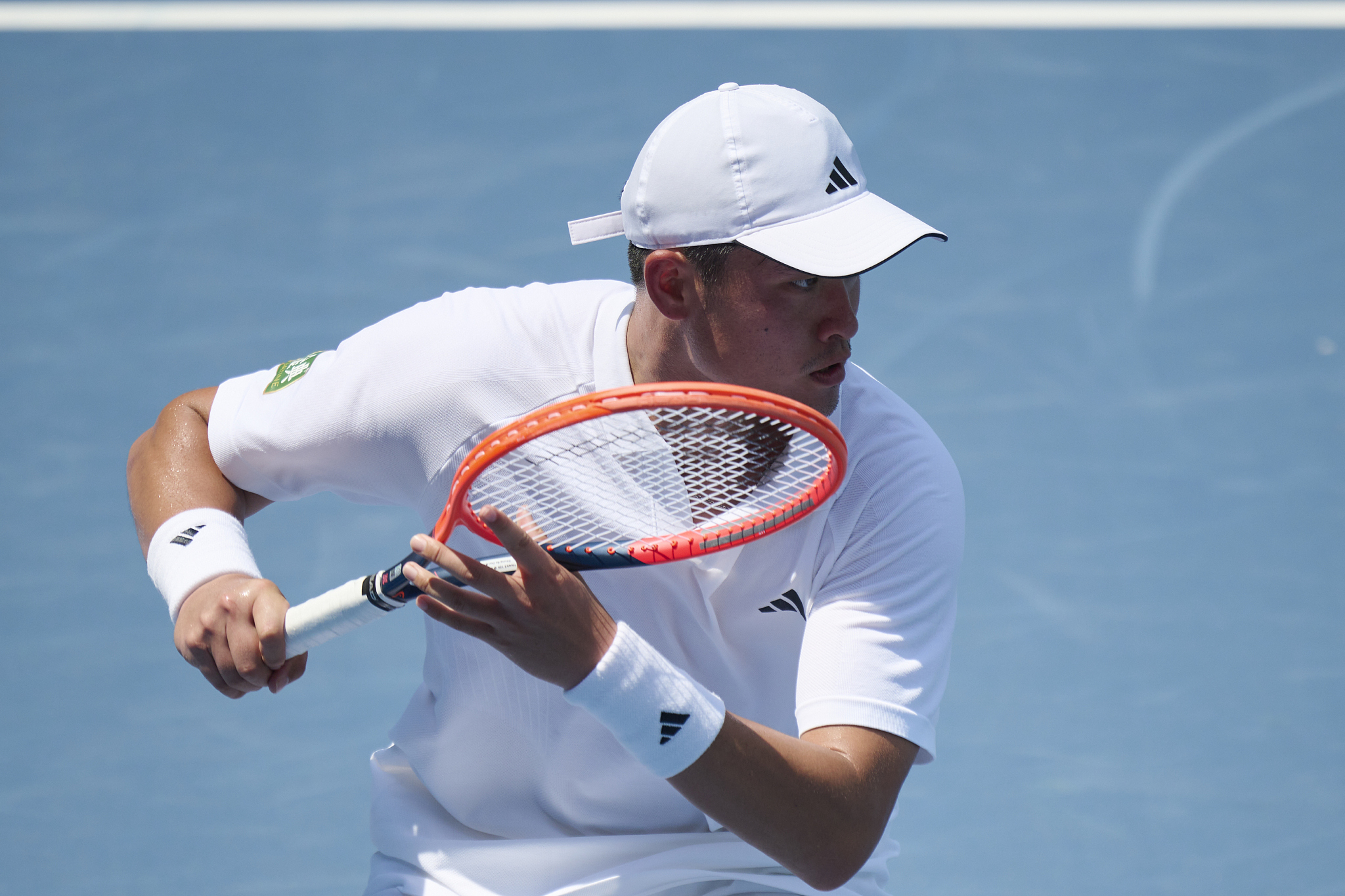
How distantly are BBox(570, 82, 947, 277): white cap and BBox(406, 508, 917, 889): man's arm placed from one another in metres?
0.64

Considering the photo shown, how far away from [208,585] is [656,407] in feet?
2.61

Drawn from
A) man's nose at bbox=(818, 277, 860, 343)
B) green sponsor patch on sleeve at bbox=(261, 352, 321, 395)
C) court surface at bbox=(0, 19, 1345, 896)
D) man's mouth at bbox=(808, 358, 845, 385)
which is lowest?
court surface at bbox=(0, 19, 1345, 896)

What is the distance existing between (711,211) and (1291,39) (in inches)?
187

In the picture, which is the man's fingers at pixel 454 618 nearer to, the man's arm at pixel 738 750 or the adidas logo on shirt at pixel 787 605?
the man's arm at pixel 738 750

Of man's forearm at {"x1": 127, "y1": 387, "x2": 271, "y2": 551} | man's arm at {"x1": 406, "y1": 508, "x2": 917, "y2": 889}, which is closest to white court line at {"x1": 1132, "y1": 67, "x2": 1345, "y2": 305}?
man's arm at {"x1": 406, "y1": 508, "x2": 917, "y2": 889}

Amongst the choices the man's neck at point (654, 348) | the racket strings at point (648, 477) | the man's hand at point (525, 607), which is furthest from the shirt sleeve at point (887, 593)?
the man's hand at point (525, 607)

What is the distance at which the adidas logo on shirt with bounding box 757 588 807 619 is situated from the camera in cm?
238

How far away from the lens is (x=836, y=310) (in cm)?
224

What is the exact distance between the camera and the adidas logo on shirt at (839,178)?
2305mm

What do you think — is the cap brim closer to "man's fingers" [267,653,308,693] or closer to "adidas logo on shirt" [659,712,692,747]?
"adidas logo on shirt" [659,712,692,747]

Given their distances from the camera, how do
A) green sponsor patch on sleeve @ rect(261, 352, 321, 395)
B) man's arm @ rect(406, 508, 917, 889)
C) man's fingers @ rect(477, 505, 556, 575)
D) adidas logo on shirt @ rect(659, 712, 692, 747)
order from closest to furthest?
man's fingers @ rect(477, 505, 556, 575)
man's arm @ rect(406, 508, 917, 889)
adidas logo on shirt @ rect(659, 712, 692, 747)
green sponsor patch on sleeve @ rect(261, 352, 321, 395)

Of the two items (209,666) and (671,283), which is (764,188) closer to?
(671,283)

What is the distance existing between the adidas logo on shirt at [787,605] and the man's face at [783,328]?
1.04ft

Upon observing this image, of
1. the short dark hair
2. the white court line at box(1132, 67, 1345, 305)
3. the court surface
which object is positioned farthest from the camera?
the white court line at box(1132, 67, 1345, 305)
